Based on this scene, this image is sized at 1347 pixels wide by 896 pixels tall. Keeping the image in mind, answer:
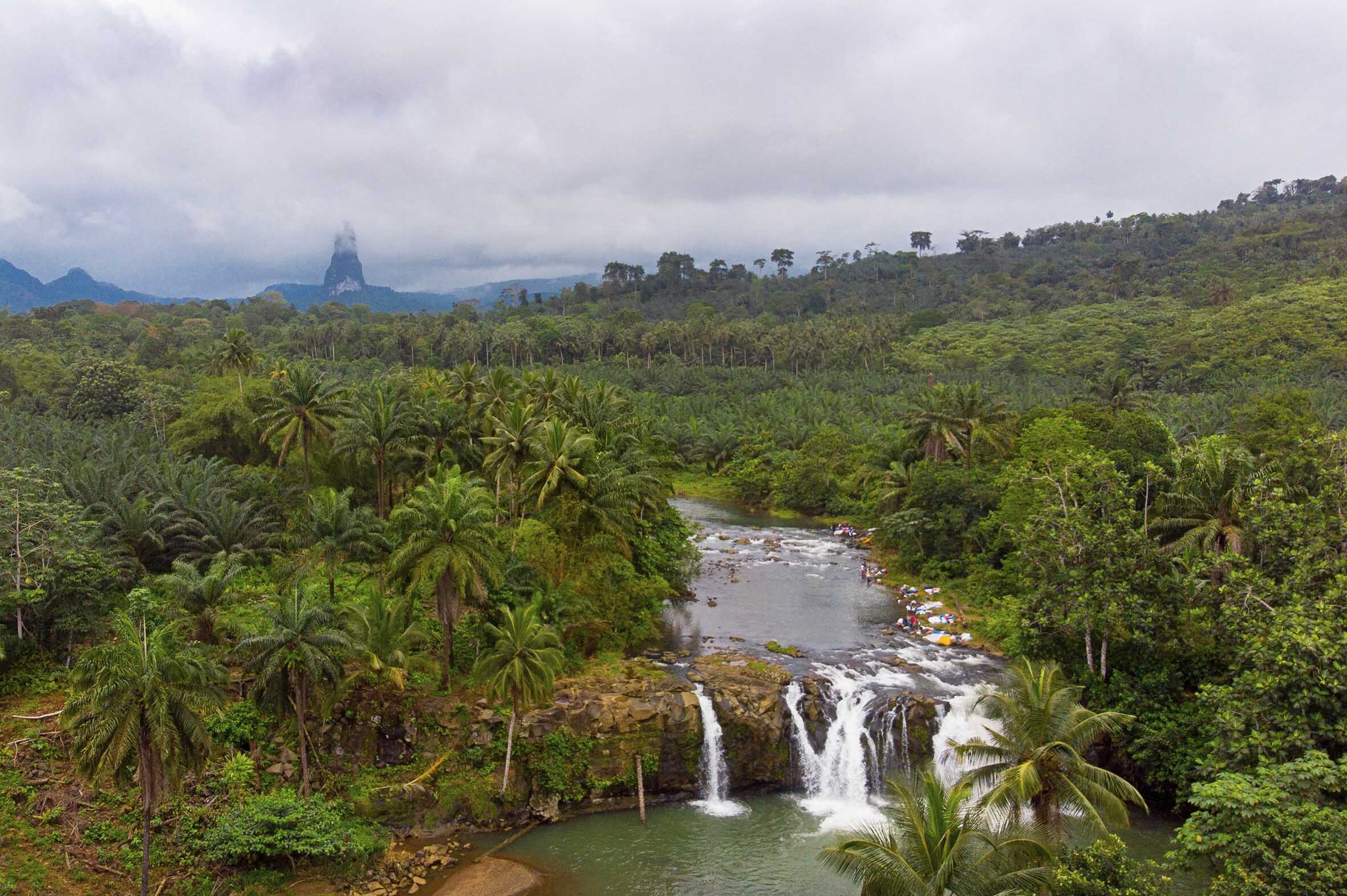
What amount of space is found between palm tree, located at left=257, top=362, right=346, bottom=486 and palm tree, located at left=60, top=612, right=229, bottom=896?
25329 millimetres

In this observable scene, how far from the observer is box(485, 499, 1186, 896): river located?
2848 centimetres

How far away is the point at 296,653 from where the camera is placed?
28.3 meters

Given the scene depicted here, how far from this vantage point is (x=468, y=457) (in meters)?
53.2

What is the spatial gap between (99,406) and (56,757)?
59144 millimetres

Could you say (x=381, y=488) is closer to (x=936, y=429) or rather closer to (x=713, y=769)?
(x=713, y=769)

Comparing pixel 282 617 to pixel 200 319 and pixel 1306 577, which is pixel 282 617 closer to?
pixel 1306 577

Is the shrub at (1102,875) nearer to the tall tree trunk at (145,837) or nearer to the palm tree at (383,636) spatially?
the palm tree at (383,636)

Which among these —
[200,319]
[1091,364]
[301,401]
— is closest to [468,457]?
Answer: [301,401]

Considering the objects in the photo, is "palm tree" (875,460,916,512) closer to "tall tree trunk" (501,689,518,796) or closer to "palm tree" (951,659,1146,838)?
"tall tree trunk" (501,689,518,796)

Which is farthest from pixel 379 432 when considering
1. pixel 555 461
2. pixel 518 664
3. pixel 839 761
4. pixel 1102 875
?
pixel 1102 875

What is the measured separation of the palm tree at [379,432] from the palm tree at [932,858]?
3468 cm

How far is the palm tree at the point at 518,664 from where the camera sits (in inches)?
1209

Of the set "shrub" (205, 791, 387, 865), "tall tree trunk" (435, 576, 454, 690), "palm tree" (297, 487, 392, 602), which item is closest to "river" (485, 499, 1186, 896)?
"shrub" (205, 791, 387, 865)

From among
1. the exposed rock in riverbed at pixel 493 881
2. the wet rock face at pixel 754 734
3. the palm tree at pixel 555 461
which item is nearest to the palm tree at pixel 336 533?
the palm tree at pixel 555 461
